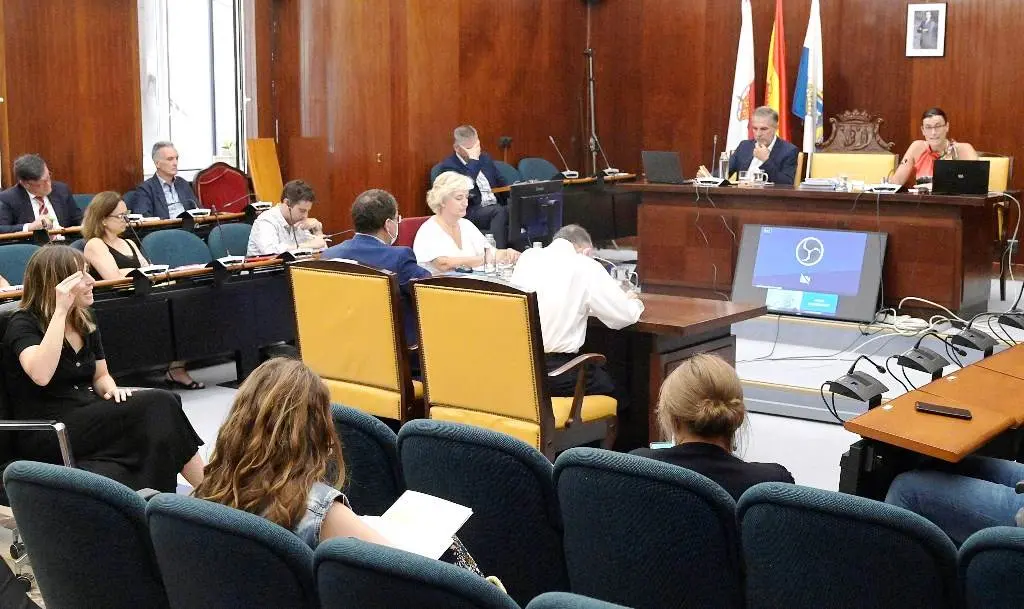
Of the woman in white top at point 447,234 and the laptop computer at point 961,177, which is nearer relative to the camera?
the woman in white top at point 447,234

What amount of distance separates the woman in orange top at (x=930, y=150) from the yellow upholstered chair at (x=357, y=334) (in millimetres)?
4770

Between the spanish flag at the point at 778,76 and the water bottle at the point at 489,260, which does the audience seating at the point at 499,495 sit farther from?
the spanish flag at the point at 778,76

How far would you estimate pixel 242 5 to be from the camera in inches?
390

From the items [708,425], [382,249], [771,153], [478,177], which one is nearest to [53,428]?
[382,249]

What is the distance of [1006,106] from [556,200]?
460cm

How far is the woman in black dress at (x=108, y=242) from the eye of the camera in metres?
5.99

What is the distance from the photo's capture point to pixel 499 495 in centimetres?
259

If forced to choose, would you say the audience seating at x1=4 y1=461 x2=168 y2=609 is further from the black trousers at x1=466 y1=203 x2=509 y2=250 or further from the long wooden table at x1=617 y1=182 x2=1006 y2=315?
the black trousers at x1=466 y1=203 x2=509 y2=250

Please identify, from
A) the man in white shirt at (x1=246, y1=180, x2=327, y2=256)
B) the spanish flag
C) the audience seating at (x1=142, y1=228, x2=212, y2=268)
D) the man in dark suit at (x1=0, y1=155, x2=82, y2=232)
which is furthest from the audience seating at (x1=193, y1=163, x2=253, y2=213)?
the spanish flag

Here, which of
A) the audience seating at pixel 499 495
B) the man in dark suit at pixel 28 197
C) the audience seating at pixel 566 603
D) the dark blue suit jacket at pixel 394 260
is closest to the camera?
the audience seating at pixel 566 603

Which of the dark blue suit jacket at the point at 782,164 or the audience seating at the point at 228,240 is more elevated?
the dark blue suit jacket at the point at 782,164

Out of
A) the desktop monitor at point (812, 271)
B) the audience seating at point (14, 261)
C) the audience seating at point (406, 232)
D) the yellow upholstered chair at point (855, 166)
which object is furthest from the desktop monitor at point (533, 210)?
the audience seating at point (14, 261)

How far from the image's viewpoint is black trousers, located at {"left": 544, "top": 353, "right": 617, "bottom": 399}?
462 centimetres

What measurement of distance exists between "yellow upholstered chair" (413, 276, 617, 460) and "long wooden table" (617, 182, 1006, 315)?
3.68 m
